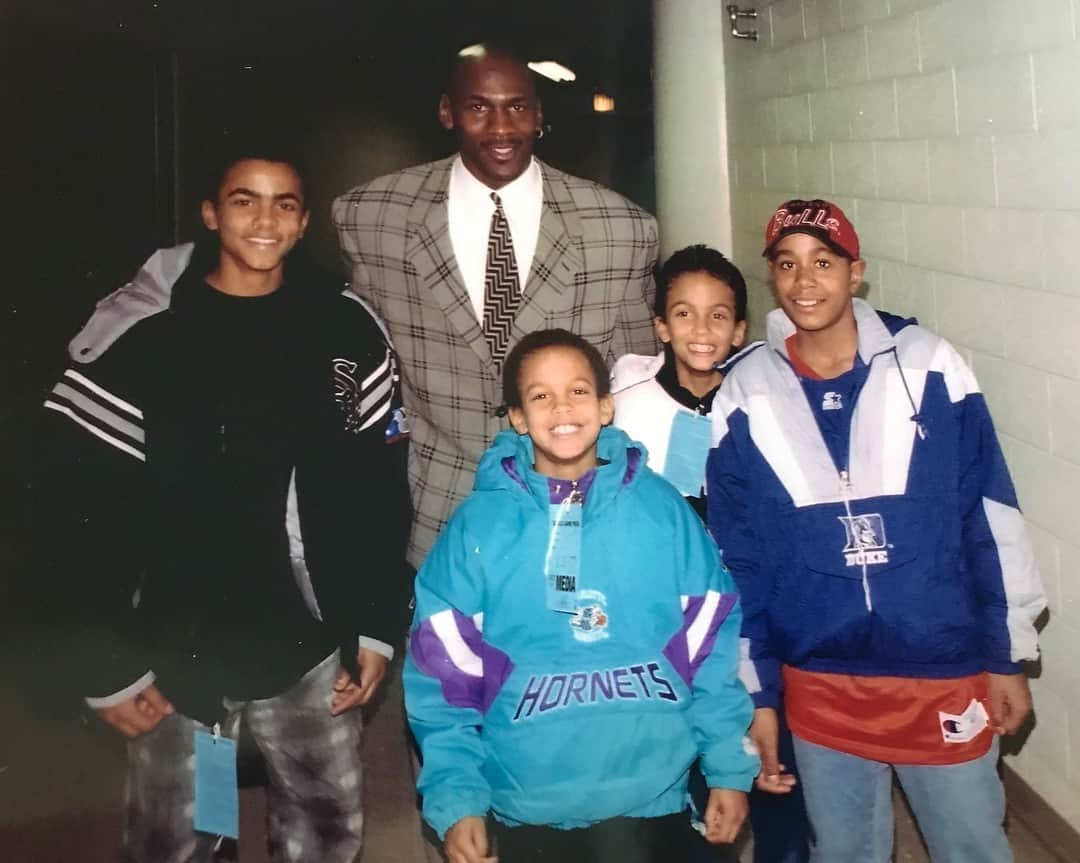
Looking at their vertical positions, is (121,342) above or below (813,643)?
above

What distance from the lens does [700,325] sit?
1867 millimetres

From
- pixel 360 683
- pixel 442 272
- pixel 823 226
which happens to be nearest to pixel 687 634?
pixel 360 683

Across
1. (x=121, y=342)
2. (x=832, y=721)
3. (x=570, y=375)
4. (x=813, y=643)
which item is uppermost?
(x=121, y=342)

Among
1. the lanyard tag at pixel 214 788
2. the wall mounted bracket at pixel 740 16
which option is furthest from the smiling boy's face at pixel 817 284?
the wall mounted bracket at pixel 740 16

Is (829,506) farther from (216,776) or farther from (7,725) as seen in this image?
(7,725)

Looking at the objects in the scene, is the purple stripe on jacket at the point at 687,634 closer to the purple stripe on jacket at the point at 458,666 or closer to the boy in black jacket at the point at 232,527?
the purple stripe on jacket at the point at 458,666

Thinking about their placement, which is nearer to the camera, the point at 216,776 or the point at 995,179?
the point at 216,776

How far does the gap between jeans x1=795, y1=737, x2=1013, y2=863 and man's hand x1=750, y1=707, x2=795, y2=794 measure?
4cm

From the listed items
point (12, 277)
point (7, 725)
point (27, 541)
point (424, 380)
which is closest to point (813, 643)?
point (424, 380)

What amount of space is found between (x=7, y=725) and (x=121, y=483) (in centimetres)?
152

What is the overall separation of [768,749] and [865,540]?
1.43 feet

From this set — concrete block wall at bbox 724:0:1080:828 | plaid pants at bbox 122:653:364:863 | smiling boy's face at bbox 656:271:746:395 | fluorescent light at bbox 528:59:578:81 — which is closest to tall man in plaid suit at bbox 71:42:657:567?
smiling boy's face at bbox 656:271:746:395

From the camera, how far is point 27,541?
1704mm

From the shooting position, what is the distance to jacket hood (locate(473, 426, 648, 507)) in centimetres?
153
